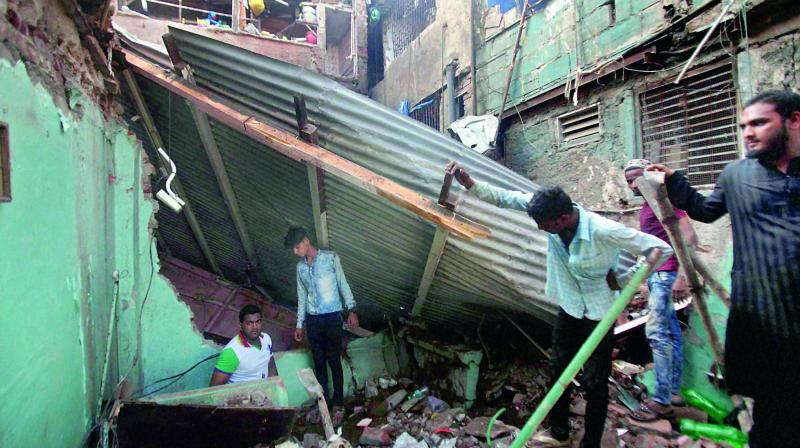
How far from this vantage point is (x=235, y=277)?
6.06 metres

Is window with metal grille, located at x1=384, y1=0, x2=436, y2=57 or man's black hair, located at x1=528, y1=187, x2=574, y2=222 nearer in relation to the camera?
man's black hair, located at x1=528, y1=187, x2=574, y2=222

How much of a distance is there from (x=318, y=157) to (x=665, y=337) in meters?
2.67

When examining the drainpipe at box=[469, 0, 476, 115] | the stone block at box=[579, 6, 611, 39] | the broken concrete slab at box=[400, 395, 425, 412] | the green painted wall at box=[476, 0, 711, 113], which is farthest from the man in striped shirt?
the drainpipe at box=[469, 0, 476, 115]

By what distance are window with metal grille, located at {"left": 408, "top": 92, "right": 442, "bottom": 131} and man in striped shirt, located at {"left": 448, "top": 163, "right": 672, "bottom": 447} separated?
6.74 meters

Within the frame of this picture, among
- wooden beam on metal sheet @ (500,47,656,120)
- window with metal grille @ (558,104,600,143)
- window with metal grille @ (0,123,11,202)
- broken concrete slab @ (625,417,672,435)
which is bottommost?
broken concrete slab @ (625,417,672,435)

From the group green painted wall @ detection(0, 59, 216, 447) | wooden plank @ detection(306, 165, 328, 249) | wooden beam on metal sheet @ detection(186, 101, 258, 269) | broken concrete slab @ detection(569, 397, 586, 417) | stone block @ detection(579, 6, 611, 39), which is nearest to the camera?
green painted wall @ detection(0, 59, 216, 447)

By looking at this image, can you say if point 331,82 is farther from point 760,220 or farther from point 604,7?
point 604,7

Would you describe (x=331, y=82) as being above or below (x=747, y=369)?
above

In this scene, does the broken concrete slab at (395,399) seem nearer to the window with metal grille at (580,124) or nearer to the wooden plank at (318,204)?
the wooden plank at (318,204)

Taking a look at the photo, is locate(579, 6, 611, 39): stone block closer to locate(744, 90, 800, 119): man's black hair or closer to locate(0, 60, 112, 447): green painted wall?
locate(744, 90, 800, 119): man's black hair

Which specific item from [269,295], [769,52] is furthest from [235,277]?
[769,52]

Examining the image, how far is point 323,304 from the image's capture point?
401 centimetres

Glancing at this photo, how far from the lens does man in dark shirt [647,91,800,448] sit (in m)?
1.53

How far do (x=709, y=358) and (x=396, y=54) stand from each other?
407 inches
